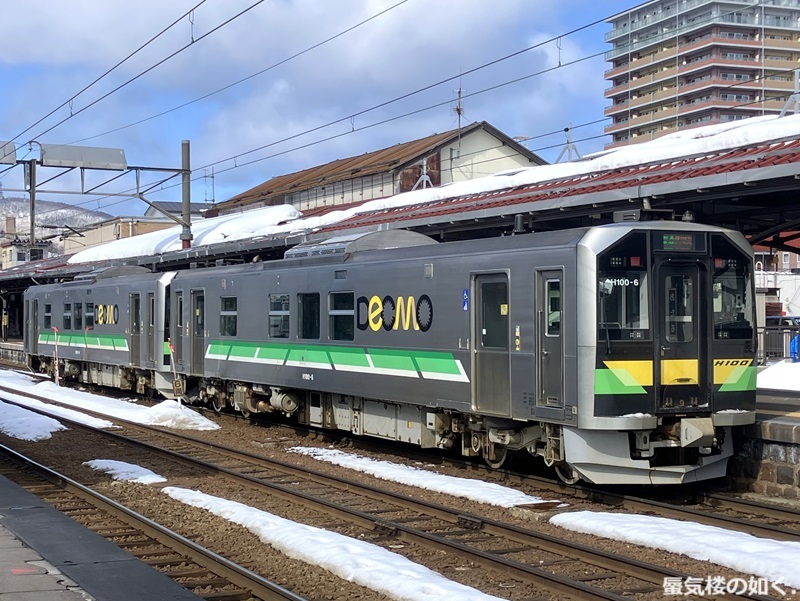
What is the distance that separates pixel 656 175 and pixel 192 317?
10.7m

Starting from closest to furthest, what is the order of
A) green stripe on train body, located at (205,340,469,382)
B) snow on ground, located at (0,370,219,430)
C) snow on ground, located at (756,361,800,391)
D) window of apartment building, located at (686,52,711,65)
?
1. green stripe on train body, located at (205,340,469,382)
2. snow on ground, located at (756,361,800,391)
3. snow on ground, located at (0,370,219,430)
4. window of apartment building, located at (686,52,711,65)

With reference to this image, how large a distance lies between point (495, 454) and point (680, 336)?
2939mm

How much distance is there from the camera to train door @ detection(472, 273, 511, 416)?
11.8 meters

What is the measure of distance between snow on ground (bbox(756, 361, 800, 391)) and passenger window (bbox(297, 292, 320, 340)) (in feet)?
25.4

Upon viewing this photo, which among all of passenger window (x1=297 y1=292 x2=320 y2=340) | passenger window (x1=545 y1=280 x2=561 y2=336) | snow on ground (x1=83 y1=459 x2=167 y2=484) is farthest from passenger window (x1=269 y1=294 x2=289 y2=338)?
passenger window (x1=545 y1=280 x2=561 y2=336)

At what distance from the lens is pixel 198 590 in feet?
25.7

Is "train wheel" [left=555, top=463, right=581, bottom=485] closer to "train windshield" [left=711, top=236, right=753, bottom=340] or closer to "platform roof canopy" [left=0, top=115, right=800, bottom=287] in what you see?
"train windshield" [left=711, top=236, right=753, bottom=340]

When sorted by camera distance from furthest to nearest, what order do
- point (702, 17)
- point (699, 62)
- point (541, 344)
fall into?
point (702, 17) → point (699, 62) → point (541, 344)

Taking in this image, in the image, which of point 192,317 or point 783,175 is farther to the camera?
point 192,317

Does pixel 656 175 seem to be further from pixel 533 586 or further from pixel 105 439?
pixel 105 439

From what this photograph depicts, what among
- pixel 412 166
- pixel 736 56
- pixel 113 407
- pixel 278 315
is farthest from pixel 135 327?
pixel 736 56

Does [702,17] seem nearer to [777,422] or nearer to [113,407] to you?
[113,407]

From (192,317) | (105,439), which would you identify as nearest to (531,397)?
(105,439)

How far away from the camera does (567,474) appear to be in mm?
11609
